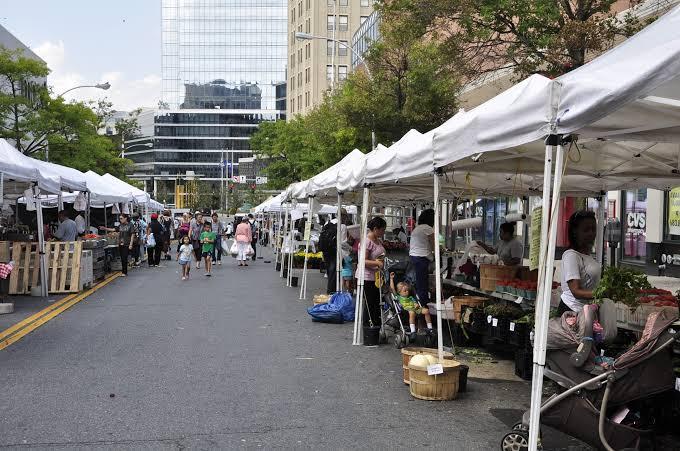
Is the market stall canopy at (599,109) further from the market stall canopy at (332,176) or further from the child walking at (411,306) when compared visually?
the market stall canopy at (332,176)

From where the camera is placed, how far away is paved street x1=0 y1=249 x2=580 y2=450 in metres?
6.35

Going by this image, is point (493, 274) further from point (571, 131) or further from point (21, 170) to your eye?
point (21, 170)

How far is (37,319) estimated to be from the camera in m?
13.1

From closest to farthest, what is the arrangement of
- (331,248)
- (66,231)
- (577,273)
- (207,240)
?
(577,273)
(331,248)
(66,231)
(207,240)

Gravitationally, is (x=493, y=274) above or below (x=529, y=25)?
below

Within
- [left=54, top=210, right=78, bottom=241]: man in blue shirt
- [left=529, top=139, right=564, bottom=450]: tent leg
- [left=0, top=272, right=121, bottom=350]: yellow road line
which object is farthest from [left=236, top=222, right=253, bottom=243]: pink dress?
[left=529, top=139, right=564, bottom=450]: tent leg

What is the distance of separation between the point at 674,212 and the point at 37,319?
16799 millimetres

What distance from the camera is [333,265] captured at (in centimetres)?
1780

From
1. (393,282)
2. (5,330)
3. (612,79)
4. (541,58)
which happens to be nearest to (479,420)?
(612,79)

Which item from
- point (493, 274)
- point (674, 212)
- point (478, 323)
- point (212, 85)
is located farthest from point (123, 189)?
point (212, 85)

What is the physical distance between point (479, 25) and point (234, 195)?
111 metres

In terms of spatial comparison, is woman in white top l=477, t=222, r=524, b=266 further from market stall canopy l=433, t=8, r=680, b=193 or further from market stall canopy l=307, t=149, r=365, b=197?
market stall canopy l=433, t=8, r=680, b=193

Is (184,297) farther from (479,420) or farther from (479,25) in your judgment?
(479,420)

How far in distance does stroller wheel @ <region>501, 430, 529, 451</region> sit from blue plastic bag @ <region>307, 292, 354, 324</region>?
24.9 feet
